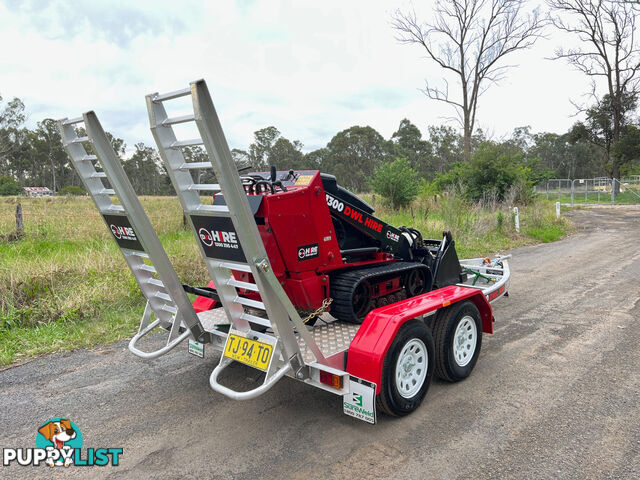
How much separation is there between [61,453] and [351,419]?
2.19m

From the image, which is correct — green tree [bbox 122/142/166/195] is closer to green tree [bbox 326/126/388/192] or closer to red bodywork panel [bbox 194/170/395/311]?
green tree [bbox 326/126/388/192]

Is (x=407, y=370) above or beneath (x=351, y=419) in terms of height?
above

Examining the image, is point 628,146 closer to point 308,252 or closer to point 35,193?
point 308,252

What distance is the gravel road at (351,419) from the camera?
10.0ft

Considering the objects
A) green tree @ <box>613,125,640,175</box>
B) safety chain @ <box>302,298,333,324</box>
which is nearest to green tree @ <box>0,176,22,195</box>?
safety chain @ <box>302,298,333,324</box>

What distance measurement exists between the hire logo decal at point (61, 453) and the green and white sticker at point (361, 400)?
1.68 metres

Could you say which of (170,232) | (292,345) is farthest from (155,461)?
(170,232)

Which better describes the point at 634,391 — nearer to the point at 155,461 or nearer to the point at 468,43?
the point at 155,461

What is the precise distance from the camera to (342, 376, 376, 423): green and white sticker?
10.6 feet

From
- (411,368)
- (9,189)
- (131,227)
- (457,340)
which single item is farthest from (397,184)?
(9,189)

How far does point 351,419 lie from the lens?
3629mm

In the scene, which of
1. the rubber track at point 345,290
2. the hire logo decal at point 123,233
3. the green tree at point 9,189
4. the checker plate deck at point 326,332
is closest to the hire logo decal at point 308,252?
the rubber track at point 345,290

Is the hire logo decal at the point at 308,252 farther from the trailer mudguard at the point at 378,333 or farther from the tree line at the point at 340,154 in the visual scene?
the tree line at the point at 340,154

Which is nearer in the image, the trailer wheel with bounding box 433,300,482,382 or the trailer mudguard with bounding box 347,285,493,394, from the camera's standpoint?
the trailer mudguard with bounding box 347,285,493,394
